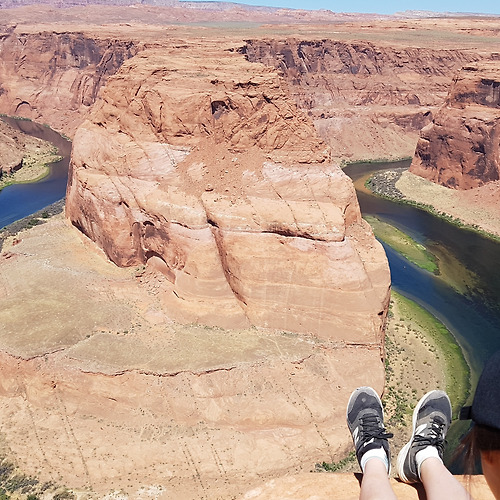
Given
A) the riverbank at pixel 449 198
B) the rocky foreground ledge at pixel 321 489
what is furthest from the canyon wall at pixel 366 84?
the rocky foreground ledge at pixel 321 489

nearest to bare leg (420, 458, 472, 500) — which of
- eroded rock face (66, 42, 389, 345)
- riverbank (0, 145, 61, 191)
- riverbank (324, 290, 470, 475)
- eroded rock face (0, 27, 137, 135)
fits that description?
riverbank (324, 290, 470, 475)

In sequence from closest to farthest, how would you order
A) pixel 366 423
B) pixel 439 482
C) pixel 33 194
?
1. pixel 439 482
2. pixel 366 423
3. pixel 33 194

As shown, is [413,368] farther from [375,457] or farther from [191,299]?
[375,457]

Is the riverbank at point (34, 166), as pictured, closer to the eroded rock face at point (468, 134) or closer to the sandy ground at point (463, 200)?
the sandy ground at point (463, 200)

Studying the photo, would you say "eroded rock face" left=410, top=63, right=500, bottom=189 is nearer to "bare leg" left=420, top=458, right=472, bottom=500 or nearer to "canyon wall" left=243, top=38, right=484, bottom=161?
"canyon wall" left=243, top=38, right=484, bottom=161

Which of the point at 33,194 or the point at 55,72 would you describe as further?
the point at 55,72

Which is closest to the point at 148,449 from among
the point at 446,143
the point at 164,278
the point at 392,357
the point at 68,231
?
the point at 164,278

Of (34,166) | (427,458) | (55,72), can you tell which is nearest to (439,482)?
(427,458)
